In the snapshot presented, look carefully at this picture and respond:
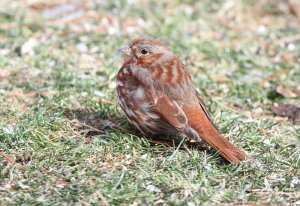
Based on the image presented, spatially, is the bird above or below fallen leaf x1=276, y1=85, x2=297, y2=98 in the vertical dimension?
above

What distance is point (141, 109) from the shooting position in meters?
5.27

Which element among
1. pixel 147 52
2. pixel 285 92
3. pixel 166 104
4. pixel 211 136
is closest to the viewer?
pixel 211 136

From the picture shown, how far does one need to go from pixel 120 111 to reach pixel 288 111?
1643 millimetres

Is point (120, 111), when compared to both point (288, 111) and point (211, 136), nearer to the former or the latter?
point (211, 136)

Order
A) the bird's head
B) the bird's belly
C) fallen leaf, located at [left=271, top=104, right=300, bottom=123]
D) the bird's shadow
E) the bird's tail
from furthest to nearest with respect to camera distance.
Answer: fallen leaf, located at [left=271, top=104, right=300, bottom=123]
the bird's head
the bird's shadow
the bird's belly
the bird's tail

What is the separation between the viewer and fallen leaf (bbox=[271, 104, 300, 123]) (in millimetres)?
6436

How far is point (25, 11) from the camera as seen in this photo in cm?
866

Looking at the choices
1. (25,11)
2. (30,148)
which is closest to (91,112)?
(30,148)

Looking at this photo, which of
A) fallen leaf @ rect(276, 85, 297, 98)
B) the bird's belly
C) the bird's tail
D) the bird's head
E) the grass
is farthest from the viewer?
fallen leaf @ rect(276, 85, 297, 98)

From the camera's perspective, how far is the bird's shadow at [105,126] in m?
5.38

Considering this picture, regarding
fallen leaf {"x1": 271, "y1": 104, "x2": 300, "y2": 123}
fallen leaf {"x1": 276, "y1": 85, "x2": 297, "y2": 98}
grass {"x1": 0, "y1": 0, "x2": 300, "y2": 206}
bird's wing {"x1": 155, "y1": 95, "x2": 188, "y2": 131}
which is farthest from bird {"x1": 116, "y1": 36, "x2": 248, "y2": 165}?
fallen leaf {"x1": 276, "y1": 85, "x2": 297, "y2": 98}

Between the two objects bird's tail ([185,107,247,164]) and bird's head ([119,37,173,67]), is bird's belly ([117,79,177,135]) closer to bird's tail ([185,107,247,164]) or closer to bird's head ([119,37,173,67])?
bird's tail ([185,107,247,164])

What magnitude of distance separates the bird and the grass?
0.13 meters

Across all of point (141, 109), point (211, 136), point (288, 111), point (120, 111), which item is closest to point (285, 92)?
point (288, 111)
